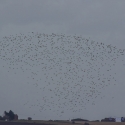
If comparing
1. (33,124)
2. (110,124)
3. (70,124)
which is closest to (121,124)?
(110,124)

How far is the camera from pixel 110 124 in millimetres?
170625

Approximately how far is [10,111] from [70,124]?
78.8 feet

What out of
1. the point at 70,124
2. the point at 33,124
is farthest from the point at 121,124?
the point at 33,124

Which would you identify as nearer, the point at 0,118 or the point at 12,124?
the point at 12,124

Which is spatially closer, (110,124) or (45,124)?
(45,124)

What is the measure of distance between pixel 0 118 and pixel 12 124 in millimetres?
17768

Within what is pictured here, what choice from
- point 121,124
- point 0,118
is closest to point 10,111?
point 0,118

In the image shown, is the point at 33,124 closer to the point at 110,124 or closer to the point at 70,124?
the point at 70,124

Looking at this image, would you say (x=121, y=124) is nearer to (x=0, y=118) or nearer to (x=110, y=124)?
(x=110, y=124)

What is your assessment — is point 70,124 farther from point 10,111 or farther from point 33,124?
point 10,111

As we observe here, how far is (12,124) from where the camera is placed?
15925 cm

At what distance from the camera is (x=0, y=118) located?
578 feet

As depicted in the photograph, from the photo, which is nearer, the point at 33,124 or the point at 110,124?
the point at 33,124

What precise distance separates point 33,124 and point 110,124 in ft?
92.0
